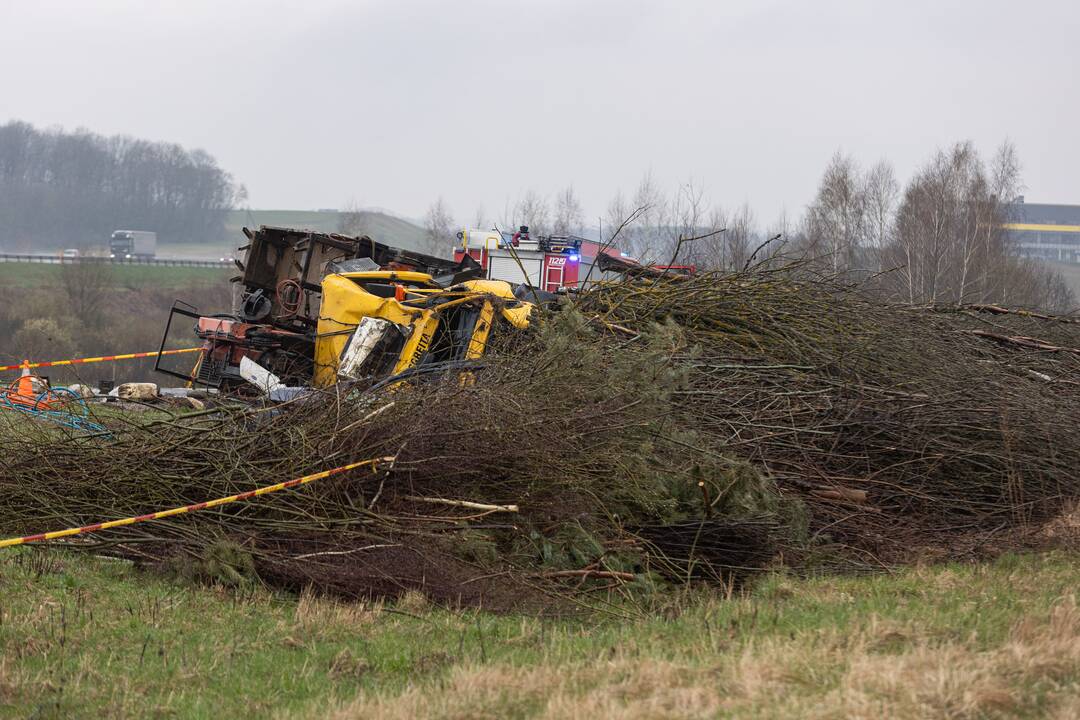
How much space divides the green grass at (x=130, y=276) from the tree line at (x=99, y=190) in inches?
1344

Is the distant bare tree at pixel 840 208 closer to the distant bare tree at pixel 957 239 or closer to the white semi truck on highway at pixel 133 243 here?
the distant bare tree at pixel 957 239

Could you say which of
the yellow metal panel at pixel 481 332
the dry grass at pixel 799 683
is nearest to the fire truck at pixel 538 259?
the yellow metal panel at pixel 481 332

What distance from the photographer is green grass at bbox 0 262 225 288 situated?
4353 cm

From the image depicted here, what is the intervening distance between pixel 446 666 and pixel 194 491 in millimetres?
2619

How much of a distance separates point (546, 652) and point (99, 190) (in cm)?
9390

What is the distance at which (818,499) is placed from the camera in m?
7.69

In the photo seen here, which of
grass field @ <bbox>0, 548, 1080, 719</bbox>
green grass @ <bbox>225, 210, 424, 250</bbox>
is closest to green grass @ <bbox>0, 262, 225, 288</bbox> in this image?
green grass @ <bbox>225, 210, 424, 250</bbox>

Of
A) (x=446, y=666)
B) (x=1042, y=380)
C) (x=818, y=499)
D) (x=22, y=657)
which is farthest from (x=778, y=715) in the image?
Answer: (x=1042, y=380)

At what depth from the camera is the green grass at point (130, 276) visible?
4353cm

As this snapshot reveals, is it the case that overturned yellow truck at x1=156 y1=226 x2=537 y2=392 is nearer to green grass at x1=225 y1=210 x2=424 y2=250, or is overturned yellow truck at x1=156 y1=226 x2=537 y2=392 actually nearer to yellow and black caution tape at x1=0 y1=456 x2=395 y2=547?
yellow and black caution tape at x1=0 y1=456 x2=395 y2=547

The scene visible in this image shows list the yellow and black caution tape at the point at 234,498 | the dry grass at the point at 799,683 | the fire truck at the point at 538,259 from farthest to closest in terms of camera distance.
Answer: the fire truck at the point at 538,259
the yellow and black caution tape at the point at 234,498
the dry grass at the point at 799,683

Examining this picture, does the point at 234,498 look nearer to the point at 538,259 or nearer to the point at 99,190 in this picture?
the point at 538,259

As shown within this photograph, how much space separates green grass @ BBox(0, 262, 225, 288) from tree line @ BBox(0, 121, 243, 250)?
34136mm

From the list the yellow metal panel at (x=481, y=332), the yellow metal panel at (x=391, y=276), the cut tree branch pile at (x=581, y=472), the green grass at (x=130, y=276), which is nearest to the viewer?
the cut tree branch pile at (x=581, y=472)
